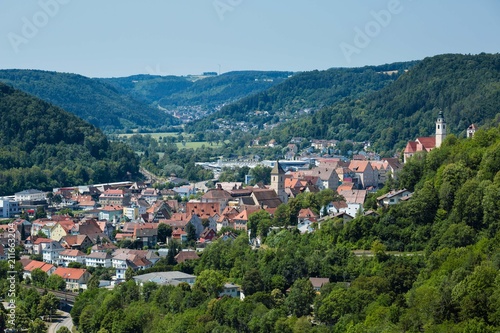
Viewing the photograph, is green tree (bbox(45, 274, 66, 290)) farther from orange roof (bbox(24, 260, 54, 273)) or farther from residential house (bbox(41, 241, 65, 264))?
residential house (bbox(41, 241, 65, 264))

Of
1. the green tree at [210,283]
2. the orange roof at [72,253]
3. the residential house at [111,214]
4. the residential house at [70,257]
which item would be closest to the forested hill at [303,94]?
the residential house at [111,214]

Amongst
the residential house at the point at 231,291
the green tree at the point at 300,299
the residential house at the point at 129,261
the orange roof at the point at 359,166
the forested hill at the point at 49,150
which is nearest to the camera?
the green tree at the point at 300,299

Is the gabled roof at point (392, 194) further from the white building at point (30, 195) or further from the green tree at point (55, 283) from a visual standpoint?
the white building at point (30, 195)

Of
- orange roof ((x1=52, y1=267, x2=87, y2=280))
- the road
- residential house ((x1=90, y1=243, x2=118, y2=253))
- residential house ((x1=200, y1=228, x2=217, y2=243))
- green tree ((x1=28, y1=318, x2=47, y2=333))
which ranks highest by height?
residential house ((x1=200, y1=228, x2=217, y2=243))

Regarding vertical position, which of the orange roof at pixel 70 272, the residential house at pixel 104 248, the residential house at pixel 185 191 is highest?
the residential house at pixel 185 191

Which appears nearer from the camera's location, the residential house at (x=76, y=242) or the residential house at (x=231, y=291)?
the residential house at (x=231, y=291)

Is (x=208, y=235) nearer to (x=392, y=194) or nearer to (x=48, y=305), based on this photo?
(x=392, y=194)

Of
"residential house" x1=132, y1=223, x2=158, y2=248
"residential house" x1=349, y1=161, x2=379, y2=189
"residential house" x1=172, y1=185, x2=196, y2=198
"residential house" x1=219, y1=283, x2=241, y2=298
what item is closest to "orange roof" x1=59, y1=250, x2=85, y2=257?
"residential house" x1=132, y1=223, x2=158, y2=248
